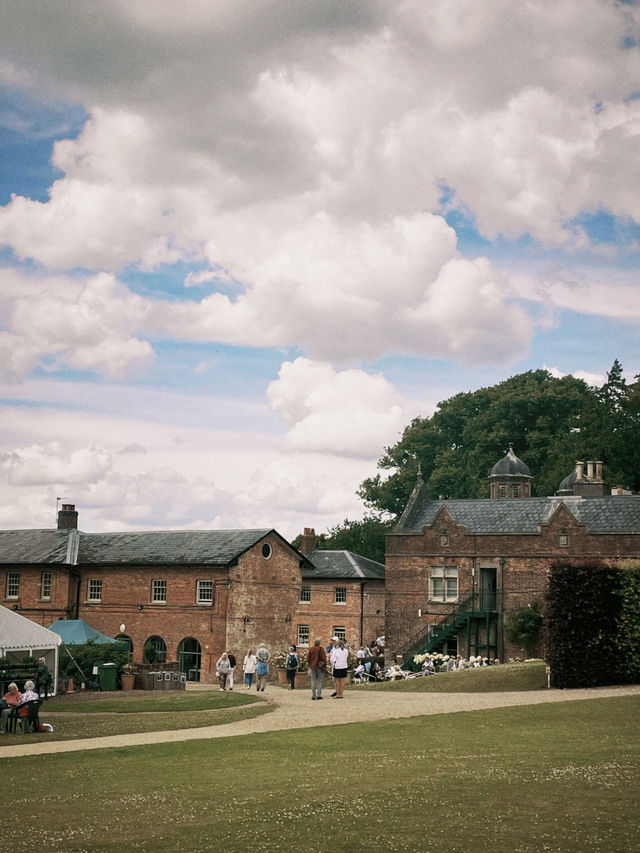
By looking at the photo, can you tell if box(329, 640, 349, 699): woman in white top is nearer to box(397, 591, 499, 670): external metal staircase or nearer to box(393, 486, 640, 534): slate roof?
box(397, 591, 499, 670): external metal staircase

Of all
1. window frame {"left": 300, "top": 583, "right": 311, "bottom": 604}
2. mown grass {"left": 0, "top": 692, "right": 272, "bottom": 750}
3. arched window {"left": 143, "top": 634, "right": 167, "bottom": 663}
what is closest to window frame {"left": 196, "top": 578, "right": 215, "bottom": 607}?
arched window {"left": 143, "top": 634, "right": 167, "bottom": 663}

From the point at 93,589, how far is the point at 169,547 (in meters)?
4.49

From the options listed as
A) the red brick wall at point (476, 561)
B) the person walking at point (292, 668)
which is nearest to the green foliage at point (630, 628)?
the person walking at point (292, 668)

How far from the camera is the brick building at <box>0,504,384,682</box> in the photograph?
45875mm

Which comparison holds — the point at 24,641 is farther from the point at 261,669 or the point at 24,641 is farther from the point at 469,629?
the point at 469,629

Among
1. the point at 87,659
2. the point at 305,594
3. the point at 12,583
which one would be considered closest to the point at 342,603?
the point at 305,594

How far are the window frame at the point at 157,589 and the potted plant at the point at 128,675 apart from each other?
10.1 meters

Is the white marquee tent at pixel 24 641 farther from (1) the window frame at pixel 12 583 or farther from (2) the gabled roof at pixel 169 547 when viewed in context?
(1) the window frame at pixel 12 583

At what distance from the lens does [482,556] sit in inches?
1950

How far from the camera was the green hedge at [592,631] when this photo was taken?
1090 inches

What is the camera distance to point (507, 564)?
1918 inches

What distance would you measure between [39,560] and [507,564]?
23.9 meters

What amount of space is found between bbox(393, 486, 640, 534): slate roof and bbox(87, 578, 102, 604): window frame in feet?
52.7

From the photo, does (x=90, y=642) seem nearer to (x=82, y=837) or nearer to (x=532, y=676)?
(x=532, y=676)
